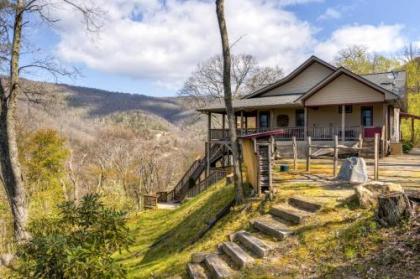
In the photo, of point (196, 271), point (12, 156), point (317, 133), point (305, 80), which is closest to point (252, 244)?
point (196, 271)

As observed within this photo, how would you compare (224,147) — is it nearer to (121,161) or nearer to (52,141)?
→ (52,141)

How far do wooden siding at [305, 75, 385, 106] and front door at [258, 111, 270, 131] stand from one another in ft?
16.8

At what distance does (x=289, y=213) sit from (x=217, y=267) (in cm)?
219

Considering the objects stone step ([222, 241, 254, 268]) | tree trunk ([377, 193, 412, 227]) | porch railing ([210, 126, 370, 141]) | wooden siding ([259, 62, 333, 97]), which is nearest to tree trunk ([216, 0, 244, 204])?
stone step ([222, 241, 254, 268])

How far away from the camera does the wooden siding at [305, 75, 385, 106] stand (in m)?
20.6

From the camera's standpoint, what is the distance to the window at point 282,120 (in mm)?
26555

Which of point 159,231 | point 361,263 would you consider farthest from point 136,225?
point 361,263

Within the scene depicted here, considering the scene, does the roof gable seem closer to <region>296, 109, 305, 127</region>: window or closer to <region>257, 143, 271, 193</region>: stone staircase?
<region>296, 109, 305, 127</region>: window

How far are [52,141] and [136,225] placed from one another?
13507 mm

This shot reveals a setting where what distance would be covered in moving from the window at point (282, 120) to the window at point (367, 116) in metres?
5.26

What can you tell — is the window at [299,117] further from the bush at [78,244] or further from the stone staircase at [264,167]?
the bush at [78,244]

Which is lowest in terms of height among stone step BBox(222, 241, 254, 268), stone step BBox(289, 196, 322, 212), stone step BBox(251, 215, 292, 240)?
stone step BBox(222, 241, 254, 268)

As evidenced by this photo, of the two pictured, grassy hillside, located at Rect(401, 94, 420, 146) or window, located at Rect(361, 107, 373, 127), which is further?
grassy hillside, located at Rect(401, 94, 420, 146)

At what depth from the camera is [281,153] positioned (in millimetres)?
23016
